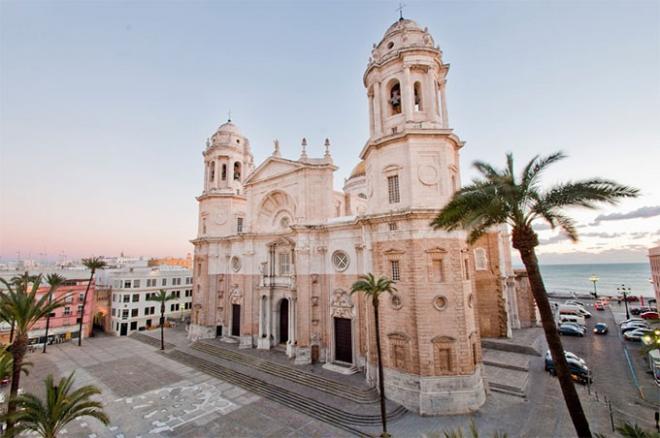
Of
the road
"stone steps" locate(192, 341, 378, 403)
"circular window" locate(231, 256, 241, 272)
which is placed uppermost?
"circular window" locate(231, 256, 241, 272)

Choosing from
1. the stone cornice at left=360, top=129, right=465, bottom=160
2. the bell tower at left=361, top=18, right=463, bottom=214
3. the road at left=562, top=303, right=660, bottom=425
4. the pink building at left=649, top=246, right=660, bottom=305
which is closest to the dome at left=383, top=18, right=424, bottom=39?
the bell tower at left=361, top=18, right=463, bottom=214

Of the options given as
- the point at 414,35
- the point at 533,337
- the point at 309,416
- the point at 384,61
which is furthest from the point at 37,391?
the point at 533,337

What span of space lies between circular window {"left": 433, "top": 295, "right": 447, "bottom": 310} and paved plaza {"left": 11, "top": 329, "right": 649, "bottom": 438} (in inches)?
196

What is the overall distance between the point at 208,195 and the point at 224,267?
7798 millimetres

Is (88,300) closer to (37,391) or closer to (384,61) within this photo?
(37,391)

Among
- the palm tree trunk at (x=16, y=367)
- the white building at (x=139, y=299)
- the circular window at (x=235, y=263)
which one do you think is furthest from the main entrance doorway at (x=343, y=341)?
the white building at (x=139, y=299)

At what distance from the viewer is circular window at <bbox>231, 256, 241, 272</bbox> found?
29.0 meters

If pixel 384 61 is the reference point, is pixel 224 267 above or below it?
below

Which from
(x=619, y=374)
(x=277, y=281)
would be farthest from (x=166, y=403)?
(x=619, y=374)

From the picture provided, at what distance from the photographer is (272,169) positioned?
2647 cm

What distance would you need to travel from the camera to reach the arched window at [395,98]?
19.0m

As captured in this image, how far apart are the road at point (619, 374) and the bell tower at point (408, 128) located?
1454 cm

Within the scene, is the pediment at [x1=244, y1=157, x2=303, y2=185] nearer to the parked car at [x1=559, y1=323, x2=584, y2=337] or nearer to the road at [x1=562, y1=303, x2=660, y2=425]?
the road at [x1=562, y1=303, x2=660, y2=425]

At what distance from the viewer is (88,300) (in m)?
37.6
